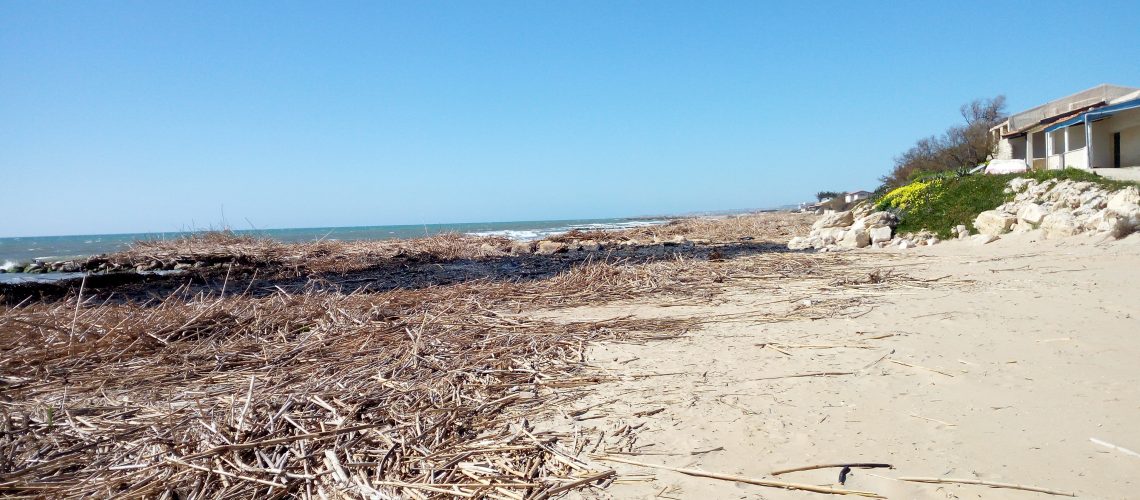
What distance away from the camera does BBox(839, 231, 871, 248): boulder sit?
13.4 m

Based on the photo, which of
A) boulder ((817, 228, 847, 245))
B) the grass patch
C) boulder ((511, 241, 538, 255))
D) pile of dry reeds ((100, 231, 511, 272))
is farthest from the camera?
boulder ((511, 241, 538, 255))

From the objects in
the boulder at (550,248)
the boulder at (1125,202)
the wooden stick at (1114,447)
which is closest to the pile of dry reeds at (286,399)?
the wooden stick at (1114,447)

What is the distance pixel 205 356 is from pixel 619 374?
10.6 feet

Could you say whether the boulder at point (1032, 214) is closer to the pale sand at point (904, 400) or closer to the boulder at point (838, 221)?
the boulder at point (838, 221)

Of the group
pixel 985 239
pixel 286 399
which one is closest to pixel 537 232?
pixel 985 239

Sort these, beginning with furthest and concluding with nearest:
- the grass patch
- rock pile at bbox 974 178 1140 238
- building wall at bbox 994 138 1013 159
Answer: building wall at bbox 994 138 1013 159 → the grass patch → rock pile at bbox 974 178 1140 238

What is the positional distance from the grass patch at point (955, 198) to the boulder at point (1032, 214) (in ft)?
3.41

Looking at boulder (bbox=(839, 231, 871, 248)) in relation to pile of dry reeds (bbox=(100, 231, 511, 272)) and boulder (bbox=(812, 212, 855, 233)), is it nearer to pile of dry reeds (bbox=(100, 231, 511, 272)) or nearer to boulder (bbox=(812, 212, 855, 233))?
boulder (bbox=(812, 212, 855, 233))

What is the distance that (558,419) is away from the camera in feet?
9.90

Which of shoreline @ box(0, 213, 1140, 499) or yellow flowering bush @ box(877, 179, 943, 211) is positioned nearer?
shoreline @ box(0, 213, 1140, 499)

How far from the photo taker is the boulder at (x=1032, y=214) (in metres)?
10.8

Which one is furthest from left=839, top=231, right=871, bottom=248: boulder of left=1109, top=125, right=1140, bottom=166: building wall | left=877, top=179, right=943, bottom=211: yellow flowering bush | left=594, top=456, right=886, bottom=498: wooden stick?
left=1109, top=125, right=1140, bottom=166: building wall

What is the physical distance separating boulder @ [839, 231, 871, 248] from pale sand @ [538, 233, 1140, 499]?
25.7 feet

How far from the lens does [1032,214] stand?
36.0ft
